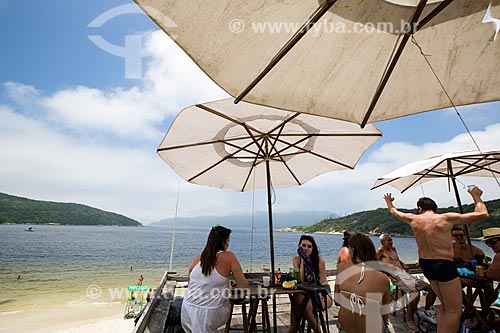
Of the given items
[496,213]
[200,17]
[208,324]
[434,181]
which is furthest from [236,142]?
[496,213]

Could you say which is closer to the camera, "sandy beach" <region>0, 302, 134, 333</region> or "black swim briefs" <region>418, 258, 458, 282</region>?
"black swim briefs" <region>418, 258, 458, 282</region>

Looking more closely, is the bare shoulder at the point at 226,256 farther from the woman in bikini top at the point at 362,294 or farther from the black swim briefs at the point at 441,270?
the black swim briefs at the point at 441,270

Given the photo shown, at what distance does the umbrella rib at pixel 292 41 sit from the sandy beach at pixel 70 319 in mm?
8753

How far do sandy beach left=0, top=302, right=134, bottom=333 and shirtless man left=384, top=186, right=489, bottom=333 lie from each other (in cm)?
817

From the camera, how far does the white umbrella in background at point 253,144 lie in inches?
130

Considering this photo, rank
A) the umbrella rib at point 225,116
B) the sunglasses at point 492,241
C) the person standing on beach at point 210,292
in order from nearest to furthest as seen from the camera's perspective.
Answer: the person standing on beach at point 210,292 < the umbrella rib at point 225,116 < the sunglasses at point 492,241

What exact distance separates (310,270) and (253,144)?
6.64 feet

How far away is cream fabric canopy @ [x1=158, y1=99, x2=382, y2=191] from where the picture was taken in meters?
3.31

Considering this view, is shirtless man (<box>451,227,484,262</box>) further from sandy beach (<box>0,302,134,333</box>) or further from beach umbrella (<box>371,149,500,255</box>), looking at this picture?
sandy beach (<box>0,302,134,333</box>)

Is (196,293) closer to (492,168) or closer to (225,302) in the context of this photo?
(225,302)

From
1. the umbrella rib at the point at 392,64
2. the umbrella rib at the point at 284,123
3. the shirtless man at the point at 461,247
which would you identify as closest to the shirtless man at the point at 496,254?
the shirtless man at the point at 461,247

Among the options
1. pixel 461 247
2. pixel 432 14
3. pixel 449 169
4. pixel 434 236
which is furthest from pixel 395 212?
pixel 461 247

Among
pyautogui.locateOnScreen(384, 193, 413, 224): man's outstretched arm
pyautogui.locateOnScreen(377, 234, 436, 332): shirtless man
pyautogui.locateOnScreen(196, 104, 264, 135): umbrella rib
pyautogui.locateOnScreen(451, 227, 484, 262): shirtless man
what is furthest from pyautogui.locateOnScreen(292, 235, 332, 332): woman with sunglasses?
pyautogui.locateOnScreen(451, 227, 484, 262): shirtless man

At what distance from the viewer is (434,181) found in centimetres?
626
